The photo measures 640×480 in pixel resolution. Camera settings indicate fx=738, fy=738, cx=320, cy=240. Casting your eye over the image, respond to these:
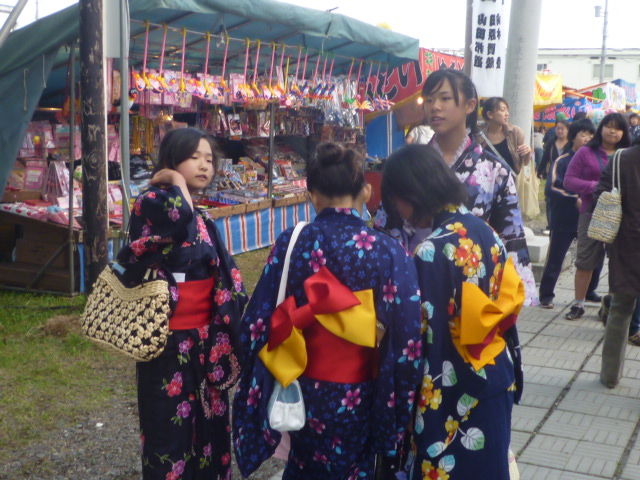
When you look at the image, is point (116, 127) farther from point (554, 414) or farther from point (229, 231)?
point (554, 414)

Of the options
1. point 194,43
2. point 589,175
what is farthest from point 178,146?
point 194,43

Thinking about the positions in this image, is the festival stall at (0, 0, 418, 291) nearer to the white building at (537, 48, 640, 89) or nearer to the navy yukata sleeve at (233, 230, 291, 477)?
the navy yukata sleeve at (233, 230, 291, 477)

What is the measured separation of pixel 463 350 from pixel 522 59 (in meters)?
6.13

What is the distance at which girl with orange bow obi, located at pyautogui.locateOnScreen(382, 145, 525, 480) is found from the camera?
2.36 m

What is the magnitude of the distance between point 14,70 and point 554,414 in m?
5.00

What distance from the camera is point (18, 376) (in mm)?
4867

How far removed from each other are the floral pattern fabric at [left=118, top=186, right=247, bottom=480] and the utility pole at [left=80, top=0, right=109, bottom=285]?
299 cm

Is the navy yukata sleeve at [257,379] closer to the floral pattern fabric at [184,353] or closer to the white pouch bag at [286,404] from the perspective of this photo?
the white pouch bag at [286,404]

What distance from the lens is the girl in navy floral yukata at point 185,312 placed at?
2.77 meters

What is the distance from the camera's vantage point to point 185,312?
2871 millimetres

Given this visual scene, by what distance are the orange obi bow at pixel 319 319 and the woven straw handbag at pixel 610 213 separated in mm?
2729

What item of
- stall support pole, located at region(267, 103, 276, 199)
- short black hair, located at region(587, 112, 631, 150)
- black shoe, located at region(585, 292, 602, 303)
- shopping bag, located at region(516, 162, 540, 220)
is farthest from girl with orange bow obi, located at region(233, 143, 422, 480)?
shopping bag, located at region(516, 162, 540, 220)

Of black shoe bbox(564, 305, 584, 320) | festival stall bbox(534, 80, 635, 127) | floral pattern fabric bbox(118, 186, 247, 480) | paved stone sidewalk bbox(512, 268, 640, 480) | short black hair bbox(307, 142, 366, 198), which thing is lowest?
paved stone sidewalk bbox(512, 268, 640, 480)

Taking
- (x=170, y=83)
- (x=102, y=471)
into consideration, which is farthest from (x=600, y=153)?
(x=102, y=471)
